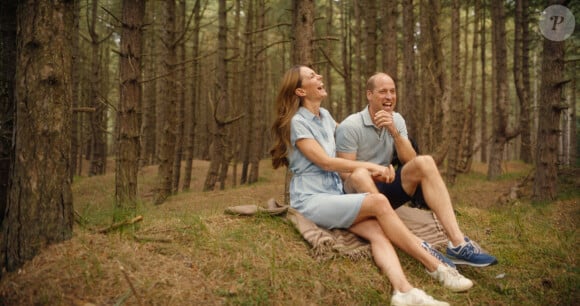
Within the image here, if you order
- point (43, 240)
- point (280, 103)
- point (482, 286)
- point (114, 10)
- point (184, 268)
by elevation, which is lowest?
point (482, 286)

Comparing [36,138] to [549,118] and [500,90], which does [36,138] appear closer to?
[549,118]

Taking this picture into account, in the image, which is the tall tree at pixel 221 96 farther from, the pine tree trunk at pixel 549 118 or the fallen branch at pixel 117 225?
the fallen branch at pixel 117 225

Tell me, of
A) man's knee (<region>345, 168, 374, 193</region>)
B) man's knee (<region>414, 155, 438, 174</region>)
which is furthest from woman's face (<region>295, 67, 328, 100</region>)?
man's knee (<region>414, 155, 438, 174</region>)

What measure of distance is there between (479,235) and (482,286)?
5.24 feet

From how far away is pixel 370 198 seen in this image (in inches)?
150

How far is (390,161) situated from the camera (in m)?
4.78

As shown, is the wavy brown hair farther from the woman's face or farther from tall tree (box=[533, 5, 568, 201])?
tall tree (box=[533, 5, 568, 201])

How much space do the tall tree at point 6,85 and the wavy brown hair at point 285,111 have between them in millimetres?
2459

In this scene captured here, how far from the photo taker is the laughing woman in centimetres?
372

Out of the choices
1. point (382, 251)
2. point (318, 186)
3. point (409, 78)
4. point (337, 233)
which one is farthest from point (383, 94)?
point (409, 78)

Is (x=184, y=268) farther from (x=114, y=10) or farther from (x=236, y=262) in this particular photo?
(x=114, y=10)

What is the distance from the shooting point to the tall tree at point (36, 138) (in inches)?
134

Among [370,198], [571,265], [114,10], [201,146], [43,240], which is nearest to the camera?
[43,240]

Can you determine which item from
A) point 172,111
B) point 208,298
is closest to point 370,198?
point 208,298
